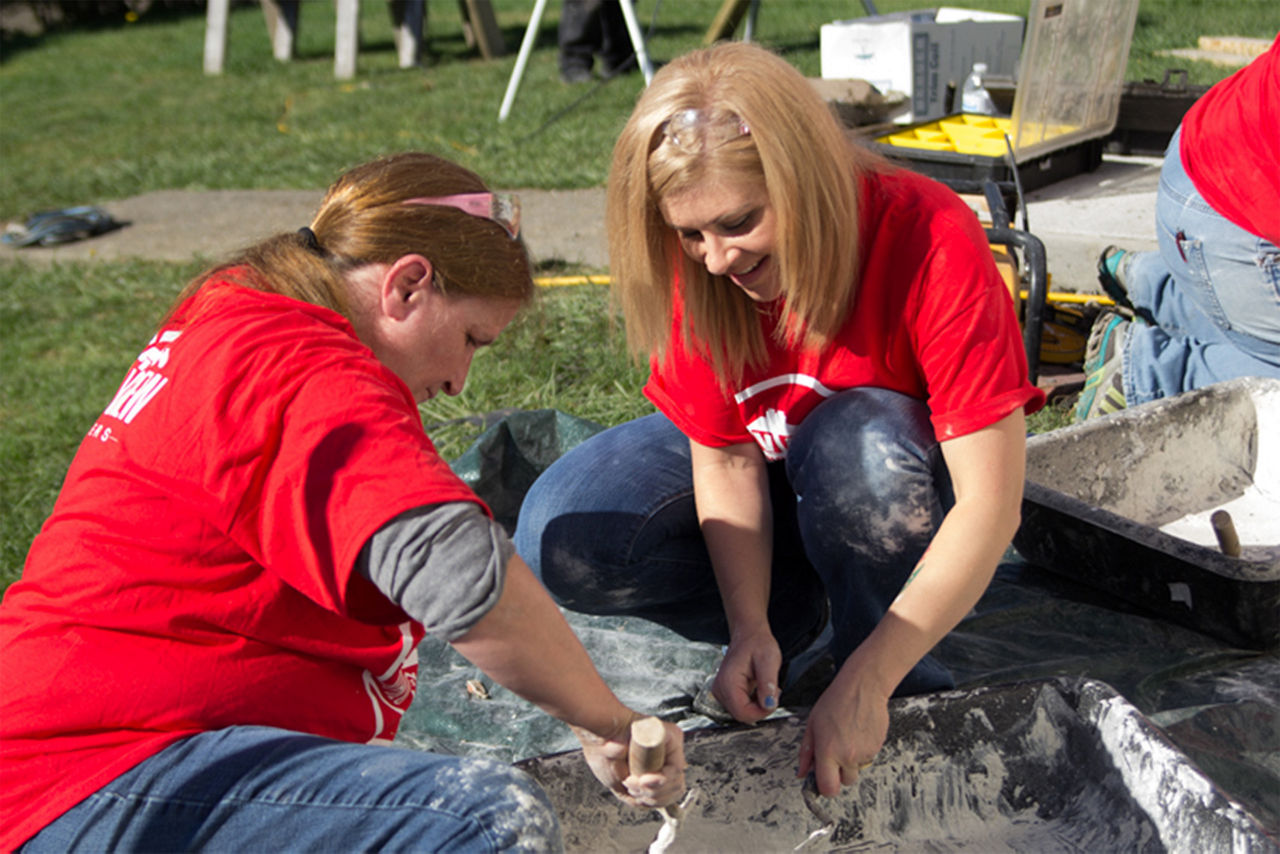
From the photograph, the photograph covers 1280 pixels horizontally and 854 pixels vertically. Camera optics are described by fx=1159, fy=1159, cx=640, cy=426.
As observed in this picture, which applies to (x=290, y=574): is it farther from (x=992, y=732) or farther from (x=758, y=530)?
(x=992, y=732)

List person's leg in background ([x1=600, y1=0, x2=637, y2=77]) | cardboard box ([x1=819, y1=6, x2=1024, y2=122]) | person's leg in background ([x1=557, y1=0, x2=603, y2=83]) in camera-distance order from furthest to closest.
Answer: person's leg in background ([x1=600, y1=0, x2=637, y2=77]), person's leg in background ([x1=557, y1=0, x2=603, y2=83]), cardboard box ([x1=819, y1=6, x2=1024, y2=122])

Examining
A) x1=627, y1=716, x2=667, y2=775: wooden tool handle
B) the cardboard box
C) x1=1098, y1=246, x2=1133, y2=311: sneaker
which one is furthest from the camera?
the cardboard box

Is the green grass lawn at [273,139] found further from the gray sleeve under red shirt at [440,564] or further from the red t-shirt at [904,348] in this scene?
the gray sleeve under red shirt at [440,564]

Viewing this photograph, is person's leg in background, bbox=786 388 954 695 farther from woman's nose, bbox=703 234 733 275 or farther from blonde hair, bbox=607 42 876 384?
woman's nose, bbox=703 234 733 275

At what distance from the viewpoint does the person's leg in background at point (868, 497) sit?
64.9 inches

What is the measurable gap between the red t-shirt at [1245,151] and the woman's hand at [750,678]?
1.47 metres

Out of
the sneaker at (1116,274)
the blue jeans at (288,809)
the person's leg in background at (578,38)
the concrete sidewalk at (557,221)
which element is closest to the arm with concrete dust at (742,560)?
the blue jeans at (288,809)

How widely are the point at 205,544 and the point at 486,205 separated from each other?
541mm

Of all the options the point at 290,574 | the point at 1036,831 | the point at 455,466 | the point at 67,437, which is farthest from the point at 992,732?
the point at 67,437

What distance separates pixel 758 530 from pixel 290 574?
0.87 m

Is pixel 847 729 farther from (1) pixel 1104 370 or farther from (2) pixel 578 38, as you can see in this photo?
(2) pixel 578 38

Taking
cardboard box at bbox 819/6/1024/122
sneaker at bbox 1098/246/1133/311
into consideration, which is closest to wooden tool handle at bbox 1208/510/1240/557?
sneaker at bbox 1098/246/1133/311

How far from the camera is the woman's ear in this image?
140 centimetres

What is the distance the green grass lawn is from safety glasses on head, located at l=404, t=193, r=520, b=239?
311mm
